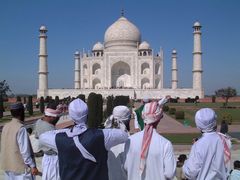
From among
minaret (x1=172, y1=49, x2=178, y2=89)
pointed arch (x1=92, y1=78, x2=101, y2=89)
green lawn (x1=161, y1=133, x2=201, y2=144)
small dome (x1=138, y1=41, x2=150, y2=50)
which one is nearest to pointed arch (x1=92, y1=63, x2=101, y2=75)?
pointed arch (x1=92, y1=78, x2=101, y2=89)

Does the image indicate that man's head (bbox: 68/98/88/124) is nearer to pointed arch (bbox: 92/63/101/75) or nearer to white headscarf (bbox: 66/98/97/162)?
white headscarf (bbox: 66/98/97/162)

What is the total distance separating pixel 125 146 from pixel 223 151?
29.1 inches

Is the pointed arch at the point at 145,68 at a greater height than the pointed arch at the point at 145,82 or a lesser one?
greater

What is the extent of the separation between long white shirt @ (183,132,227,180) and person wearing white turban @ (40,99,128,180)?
0.55 metres

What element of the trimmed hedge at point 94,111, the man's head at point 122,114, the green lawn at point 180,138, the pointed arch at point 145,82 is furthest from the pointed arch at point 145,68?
the man's head at point 122,114

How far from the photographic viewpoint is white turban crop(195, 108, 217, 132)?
2.86m

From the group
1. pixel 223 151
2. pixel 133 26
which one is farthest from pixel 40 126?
pixel 133 26

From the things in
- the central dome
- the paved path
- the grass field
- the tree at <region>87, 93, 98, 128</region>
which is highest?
the central dome

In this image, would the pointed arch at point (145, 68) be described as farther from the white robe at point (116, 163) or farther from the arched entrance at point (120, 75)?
the white robe at point (116, 163)

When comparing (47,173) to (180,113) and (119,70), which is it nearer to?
(180,113)

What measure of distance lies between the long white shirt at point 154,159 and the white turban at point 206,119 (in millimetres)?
356

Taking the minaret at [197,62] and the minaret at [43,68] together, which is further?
the minaret at [43,68]

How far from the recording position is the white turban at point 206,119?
2.86 m

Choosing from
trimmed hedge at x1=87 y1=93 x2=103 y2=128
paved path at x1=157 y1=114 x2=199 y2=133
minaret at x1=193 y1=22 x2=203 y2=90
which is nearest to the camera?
trimmed hedge at x1=87 y1=93 x2=103 y2=128
